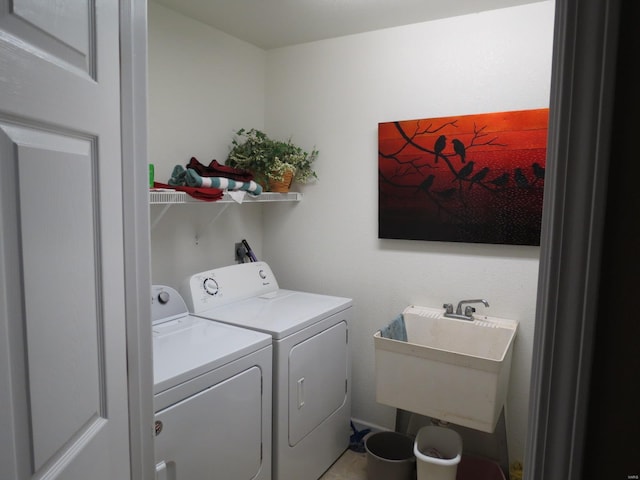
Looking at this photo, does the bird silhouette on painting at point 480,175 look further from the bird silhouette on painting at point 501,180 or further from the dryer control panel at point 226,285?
the dryer control panel at point 226,285

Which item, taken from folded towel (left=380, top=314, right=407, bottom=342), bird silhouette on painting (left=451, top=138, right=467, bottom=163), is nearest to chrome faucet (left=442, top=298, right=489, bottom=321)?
folded towel (left=380, top=314, right=407, bottom=342)


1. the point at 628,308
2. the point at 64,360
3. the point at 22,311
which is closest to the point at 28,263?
the point at 22,311

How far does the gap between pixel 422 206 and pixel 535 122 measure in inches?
26.8

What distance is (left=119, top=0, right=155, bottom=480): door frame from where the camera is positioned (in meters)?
0.97

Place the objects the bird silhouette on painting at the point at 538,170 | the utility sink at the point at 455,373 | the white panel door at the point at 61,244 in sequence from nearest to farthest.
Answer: the white panel door at the point at 61,244, the utility sink at the point at 455,373, the bird silhouette on painting at the point at 538,170

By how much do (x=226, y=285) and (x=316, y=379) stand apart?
0.70m

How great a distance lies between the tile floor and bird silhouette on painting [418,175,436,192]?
62.6 inches

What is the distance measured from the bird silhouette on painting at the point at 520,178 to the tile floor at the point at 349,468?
5.73ft

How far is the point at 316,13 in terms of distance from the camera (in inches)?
89.6

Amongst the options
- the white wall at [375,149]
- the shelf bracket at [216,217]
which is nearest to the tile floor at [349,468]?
the white wall at [375,149]

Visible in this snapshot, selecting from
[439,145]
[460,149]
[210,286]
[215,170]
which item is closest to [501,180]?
[460,149]

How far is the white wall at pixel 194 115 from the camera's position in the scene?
225 cm

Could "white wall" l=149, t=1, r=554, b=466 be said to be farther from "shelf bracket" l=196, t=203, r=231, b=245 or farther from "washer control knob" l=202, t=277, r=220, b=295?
"washer control knob" l=202, t=277, r=220, b=295

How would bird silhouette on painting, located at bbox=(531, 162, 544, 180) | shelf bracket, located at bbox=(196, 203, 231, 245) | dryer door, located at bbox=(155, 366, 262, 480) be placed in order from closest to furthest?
dryer door, located at bbox=(155, 366, 262, 480) → bird silhouette on painting, located at bbox=(531, 162, 544, 180) → shelf bracket, located at bbox=(196, 203, 231, 245)
